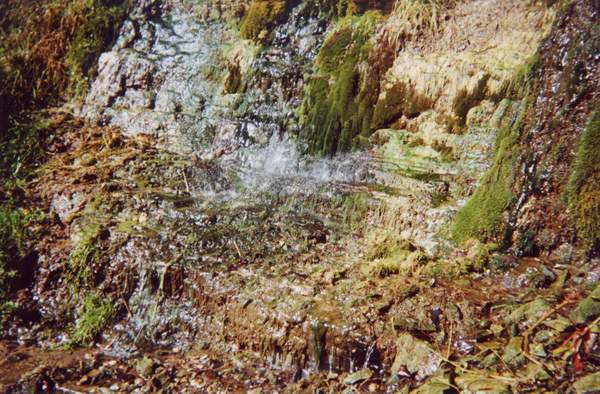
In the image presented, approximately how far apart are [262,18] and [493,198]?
5342mm

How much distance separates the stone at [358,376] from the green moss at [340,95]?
3.61 meters

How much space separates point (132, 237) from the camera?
5.00m

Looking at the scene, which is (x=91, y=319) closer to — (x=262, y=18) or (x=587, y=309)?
(x=587, y=309)

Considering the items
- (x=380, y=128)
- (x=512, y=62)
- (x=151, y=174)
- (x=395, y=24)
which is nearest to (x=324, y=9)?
(x=395, y=24)

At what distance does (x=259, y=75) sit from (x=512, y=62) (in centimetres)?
406

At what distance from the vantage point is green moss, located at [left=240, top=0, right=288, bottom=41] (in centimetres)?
750

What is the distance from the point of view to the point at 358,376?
11.6 feet

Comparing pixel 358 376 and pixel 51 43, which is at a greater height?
pixel 51 43

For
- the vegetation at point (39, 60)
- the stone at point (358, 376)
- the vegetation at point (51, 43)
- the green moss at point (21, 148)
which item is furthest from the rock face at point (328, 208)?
the vegetation at point (51, 43)

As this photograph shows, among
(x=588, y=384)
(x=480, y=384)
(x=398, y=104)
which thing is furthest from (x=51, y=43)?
(x=588, y=384)

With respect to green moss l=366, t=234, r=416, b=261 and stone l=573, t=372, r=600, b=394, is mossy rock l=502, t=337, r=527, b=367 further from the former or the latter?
green moss l=366, t=234, r=416, b=261

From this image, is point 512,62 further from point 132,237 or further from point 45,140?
point 45,140

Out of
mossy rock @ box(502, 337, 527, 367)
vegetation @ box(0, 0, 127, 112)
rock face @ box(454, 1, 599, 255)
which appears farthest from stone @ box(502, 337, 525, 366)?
vegetation @ box(0, 0, 127, 112)

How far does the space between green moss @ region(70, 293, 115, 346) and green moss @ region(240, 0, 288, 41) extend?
5315 millimetres
